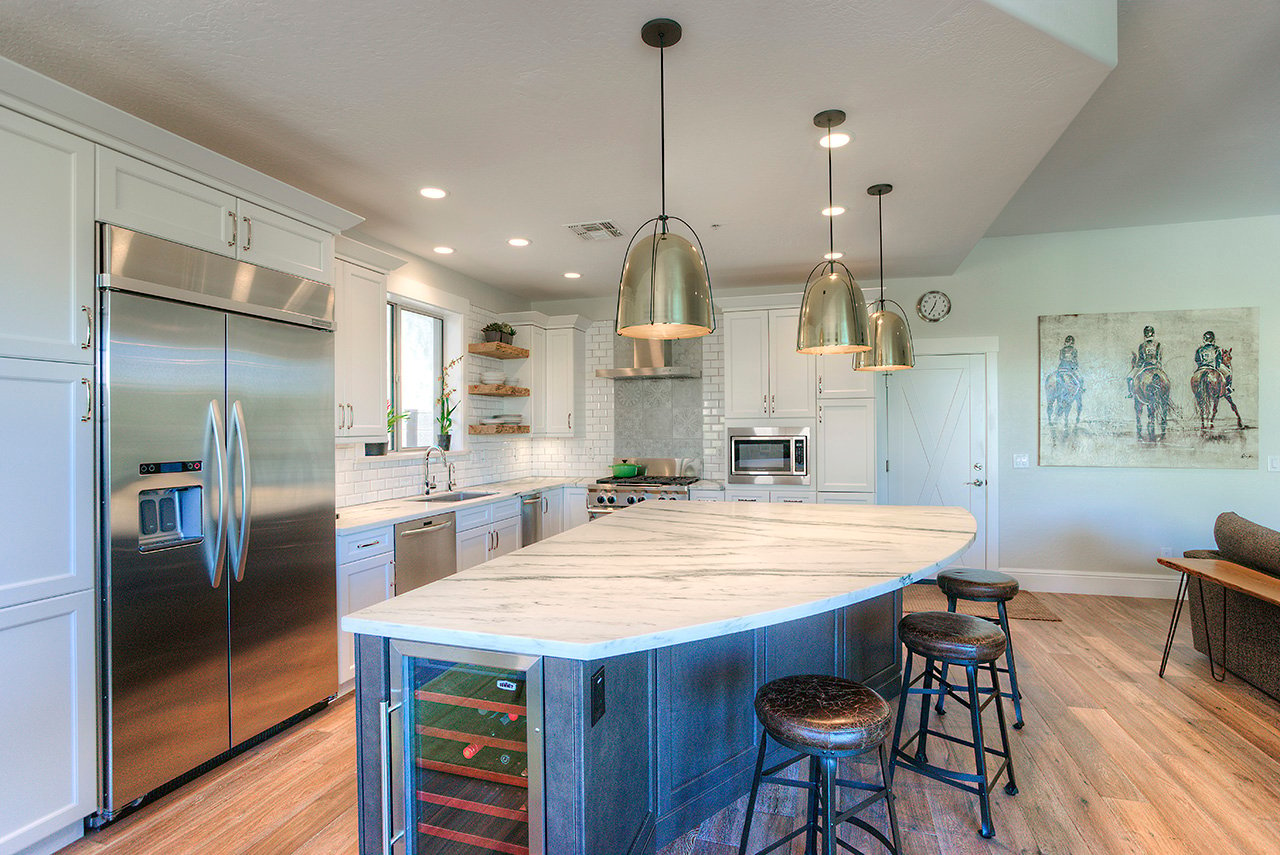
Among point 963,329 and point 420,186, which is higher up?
point 420,186

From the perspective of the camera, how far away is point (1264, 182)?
421 cm

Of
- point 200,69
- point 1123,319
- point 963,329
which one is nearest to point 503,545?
point 200,69

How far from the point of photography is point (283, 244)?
2.94 metres

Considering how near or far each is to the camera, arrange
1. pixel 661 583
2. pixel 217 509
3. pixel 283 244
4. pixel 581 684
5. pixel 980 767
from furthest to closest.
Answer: pixel 283 244
pixel 217 509
pixel 980 767
pixel 661 583
pixel 581 684

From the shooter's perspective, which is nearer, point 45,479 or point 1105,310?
point 45,479

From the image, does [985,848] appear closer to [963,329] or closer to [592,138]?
[592,138]

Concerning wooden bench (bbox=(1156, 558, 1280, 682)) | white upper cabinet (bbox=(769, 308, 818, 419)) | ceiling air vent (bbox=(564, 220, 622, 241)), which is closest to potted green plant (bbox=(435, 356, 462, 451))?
ceiling air vent (bbox=(564, 220, 622, 241))

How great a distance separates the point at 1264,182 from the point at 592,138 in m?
4.61

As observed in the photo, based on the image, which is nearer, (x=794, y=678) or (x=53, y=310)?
(x=794, y=678)

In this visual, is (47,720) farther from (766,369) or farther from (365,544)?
(766,369)

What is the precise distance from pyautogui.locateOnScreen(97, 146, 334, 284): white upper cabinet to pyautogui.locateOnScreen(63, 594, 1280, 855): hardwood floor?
7.09 ft

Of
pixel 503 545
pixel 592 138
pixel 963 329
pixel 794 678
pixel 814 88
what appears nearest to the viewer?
pixel 794 678

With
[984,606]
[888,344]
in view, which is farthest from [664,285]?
[984,606]

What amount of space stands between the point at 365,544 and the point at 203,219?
169cm
